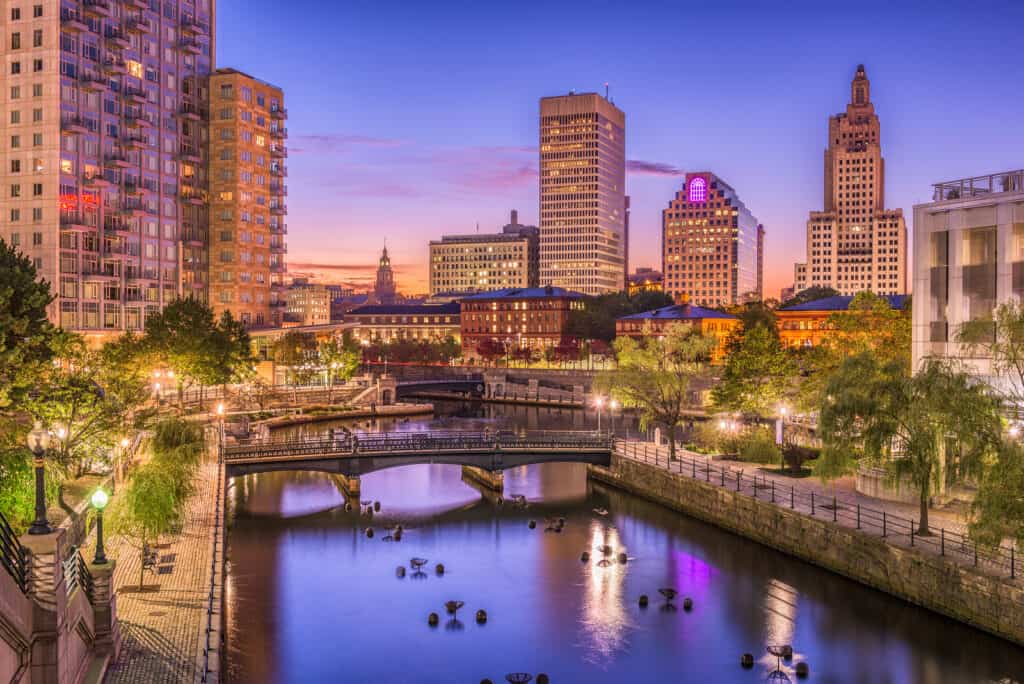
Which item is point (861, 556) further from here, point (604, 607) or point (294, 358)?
point (294, 358)

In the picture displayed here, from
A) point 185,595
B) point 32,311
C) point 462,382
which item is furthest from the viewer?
point 462,382

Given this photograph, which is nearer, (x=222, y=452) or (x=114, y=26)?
(x=222, y=452)

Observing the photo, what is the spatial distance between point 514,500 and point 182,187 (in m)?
79.1

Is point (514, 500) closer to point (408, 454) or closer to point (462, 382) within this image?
point (408, 454)

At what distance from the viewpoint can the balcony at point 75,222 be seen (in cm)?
10112

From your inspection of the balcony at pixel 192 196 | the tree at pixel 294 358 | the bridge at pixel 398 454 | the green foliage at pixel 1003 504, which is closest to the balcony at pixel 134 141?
the balcony at pixel 192 196

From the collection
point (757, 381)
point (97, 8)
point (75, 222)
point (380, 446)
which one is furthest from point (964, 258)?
point (97, 8)

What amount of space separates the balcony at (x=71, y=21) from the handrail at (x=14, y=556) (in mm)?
96682

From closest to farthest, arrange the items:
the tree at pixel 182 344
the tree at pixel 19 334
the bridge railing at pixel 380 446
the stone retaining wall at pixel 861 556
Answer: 1. the stone retaining wall at pixel 861 556
2. the tree at pixel 19 334
3. the bridge railing at pixel 380 446
4. the tree at pixel 182 344

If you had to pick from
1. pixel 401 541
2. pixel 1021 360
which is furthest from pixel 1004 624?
pixel 401 541

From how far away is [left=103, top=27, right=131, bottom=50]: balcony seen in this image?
108 meters

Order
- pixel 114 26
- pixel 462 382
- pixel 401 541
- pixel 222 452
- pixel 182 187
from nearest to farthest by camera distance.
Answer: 1. pixel 401 541
2. pixel 222 452
3. pixel 114 26
4. pixel 182 187
5. pixel 462 382

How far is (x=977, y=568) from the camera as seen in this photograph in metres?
34.8

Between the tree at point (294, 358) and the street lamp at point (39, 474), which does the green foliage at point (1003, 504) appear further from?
the tree at point (294, 358)
